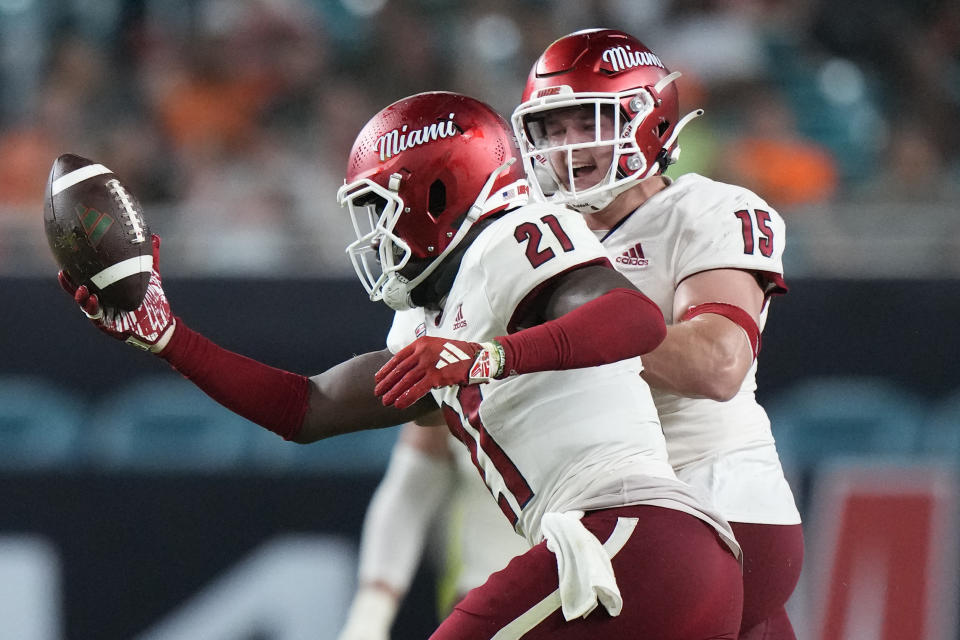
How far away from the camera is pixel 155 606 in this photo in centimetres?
453

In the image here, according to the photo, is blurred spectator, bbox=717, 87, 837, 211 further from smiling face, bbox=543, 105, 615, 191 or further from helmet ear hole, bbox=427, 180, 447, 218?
helmet ear hole, bbox=427, 180, 447, 218

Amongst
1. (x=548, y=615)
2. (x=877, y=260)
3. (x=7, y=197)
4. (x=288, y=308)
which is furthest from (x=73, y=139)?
(x=548, y=615)

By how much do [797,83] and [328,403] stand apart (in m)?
4.41

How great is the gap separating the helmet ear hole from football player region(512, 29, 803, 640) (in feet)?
1.08

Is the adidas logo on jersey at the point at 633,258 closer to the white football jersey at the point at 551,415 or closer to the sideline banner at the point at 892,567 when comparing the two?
the white football jersey at the point at 551,415

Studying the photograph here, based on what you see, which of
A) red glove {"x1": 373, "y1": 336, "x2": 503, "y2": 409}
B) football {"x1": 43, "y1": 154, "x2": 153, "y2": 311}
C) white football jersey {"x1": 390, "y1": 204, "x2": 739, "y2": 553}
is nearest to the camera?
red glove {"x1": 373, "y1": 336, "x2": 503, "y2": 409}

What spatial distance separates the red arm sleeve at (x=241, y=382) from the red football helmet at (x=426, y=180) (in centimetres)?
36

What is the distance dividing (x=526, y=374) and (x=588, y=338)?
0.21 m

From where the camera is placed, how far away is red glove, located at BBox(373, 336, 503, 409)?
1.98 m

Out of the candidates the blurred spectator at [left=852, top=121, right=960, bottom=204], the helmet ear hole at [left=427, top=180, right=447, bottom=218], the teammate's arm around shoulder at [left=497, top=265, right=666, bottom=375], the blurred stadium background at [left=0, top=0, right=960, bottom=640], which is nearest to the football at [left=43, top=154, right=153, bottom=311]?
the helmet ear hole at [left=427, top=180, right=447, bottom=218]

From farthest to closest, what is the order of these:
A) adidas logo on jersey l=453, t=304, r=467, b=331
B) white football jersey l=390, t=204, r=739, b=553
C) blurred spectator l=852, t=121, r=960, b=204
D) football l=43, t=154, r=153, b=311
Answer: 1. blurred spectator l=852, t=121, r=960, b=204
2. football l=43, t=154, r=153, b=311
3. adidas logo on jersey l=453, t=304, r=467, b=331
4. white football jersey l=390, t=204, r=739, b=553

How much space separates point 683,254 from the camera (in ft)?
8.77

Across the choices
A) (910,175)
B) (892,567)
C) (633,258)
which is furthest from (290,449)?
(910,175)

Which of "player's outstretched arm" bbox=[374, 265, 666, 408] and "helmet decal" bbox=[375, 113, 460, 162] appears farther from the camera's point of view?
"helmet decal" bbox=[375, 113, 460, 162]
